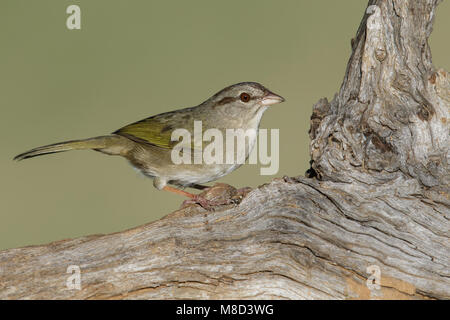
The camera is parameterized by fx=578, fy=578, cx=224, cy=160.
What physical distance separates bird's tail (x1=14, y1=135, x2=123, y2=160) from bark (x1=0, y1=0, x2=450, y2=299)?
1474 mm

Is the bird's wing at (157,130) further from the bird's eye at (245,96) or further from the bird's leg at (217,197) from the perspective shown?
the bird's leg at (217,197)

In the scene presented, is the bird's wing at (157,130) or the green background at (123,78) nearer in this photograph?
the bird's wing at (157,130)

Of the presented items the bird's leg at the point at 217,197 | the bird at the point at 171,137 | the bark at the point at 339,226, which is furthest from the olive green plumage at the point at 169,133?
the bark at the point at 339,226

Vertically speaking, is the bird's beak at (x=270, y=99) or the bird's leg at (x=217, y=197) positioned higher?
the bird's beak at (x=270, y=99)

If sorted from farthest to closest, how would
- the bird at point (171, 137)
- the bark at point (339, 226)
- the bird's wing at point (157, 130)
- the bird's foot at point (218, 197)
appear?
1. the bird's wing at point (157, 130)
2. the bird at point (171, 137)
3. the bird's foot at point (218, 197)
4. the bark at point (339, 226)

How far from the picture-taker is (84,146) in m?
6.79

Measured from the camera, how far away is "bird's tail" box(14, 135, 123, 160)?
6656mm

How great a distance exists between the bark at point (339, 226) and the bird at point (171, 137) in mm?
1015

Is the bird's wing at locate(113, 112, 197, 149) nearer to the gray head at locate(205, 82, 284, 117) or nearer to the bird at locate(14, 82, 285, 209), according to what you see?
the bird at locate(14, 82, 285, 209)

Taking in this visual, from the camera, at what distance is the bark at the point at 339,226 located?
5.16 m

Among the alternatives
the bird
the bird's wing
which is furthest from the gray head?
the bird's wing

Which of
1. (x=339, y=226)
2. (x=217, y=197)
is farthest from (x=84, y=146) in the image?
(x=339, y=226)

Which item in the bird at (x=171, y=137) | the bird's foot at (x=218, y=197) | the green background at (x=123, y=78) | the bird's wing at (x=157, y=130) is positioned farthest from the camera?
the green background at (x=123, y=78)

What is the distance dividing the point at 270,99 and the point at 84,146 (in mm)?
2244
